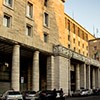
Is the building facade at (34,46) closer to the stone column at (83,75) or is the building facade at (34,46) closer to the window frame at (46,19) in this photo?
the window frame at (46,19)

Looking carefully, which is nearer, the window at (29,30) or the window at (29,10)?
the window at (29,30)

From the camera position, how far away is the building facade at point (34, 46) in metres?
43.9

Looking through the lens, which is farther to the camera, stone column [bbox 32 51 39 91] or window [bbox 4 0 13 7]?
stone column [bbox 32 51 39 91]

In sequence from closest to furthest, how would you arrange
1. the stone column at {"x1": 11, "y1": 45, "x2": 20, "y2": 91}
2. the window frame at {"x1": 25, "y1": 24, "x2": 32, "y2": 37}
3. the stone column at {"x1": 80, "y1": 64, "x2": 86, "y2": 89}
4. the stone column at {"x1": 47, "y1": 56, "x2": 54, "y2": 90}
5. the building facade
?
the stone column at {"x1": 11, "y1": 45, "x2": 20, "y2": 91}
the building facade
the window frame at {"x1": 25, "y1": 24, "x2": 32, "y2": 37}
the stone column at {"x1": 47, "y1": 56, "x2": 54, "y2": 90}
the stone column at {"x1": 80, "y1": 64, "x2": 86, "y2": 89}

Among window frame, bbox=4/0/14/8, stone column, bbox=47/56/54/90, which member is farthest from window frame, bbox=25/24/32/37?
stone column, bbox=47/56/54/90

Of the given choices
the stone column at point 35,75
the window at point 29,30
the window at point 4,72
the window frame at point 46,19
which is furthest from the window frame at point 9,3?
the window at point 4,72

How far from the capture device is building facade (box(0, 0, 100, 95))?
43.9 metres

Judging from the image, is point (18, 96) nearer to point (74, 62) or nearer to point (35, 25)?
point (35, 25)

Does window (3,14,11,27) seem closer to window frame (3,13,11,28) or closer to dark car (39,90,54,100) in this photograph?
window frame (3,13,11,28)

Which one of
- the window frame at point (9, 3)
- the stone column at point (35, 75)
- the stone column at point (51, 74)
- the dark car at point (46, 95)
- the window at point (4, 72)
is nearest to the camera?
the dark car at point (46, 95)

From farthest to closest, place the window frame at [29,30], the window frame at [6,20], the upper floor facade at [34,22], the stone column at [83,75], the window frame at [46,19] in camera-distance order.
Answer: the stone column at [83,75], the window frame at [46,19], the window frame at [29,30], the upper floor facade at [34,22], the window frame at [6,20]

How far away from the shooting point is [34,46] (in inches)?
1945

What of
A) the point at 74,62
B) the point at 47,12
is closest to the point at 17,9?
the point at 47,12

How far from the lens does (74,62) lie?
230ft
